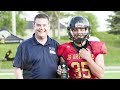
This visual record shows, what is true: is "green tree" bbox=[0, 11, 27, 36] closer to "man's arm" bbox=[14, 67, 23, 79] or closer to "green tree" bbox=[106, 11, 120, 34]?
"man's arm" bbox=[14, 67, 23, 79]

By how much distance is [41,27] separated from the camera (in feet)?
8.41

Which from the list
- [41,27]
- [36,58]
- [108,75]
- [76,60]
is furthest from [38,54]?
[108,75]

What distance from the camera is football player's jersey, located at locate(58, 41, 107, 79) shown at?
8.36 ft

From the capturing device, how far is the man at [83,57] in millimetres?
2541

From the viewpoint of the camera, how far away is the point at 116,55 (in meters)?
2.83

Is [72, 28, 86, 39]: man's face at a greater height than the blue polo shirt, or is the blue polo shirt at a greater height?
[72, 28, 86, 39]: man's face

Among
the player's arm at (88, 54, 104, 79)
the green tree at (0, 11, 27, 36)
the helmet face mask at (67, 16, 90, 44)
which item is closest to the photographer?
the player's arm at (88, 54, 104, 79)

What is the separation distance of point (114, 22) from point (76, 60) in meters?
0.66

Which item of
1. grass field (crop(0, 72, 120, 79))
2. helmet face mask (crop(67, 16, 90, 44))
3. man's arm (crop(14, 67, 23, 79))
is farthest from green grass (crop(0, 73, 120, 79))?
helmet face mask (crop(67, 16, 90, 44))

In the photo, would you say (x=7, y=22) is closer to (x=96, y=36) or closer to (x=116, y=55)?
(x=96, y=36)

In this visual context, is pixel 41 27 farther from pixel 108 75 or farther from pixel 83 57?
pixel 108 75

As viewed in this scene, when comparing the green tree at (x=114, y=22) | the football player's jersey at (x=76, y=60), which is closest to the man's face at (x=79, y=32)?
the football player's jersey at (x=76, y=60)

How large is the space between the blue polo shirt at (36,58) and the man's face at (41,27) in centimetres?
7

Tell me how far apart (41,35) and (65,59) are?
302mm
